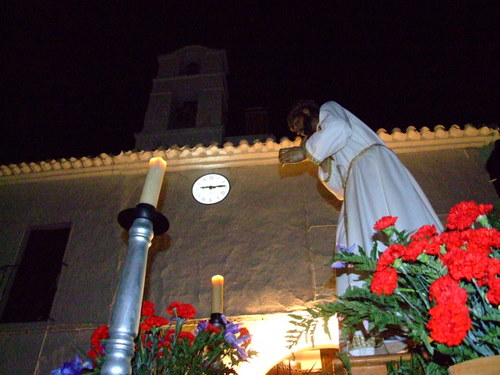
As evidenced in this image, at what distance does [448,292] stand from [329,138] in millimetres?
1856

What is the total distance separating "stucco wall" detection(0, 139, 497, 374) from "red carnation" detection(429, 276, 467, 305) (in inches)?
171

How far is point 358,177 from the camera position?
281 cm

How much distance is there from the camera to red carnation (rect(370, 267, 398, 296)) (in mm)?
1362

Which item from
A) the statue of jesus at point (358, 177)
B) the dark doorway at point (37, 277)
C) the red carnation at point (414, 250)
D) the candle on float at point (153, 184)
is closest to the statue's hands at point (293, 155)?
the statue of jesus at point (358, 177)

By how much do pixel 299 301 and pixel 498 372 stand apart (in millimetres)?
4456

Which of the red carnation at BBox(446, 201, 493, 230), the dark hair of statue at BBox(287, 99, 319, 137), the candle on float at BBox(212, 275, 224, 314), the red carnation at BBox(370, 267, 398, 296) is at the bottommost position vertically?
the red carnation at BBox(370, 267, 398, 296)

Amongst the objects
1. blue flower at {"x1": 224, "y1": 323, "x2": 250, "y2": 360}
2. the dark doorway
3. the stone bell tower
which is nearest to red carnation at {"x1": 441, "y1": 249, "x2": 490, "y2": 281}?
blue flower at {"x1": 224, "y1": 323, "x2": 250, "y2": 360}

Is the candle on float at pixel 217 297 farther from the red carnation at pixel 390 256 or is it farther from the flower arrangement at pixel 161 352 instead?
the red carnation at pixel 390 256

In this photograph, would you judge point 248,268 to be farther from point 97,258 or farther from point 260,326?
point 97,258

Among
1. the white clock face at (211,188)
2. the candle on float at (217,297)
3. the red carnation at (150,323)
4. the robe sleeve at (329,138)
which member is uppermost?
the white clock face at (211,188)

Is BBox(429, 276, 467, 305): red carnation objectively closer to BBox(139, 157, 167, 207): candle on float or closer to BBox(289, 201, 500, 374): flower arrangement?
BBox(289, 201, 500, 374): flower arrangement

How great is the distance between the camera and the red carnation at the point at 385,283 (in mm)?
1362

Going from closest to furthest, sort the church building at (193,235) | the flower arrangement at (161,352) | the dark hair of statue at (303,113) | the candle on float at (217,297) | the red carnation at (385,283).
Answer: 1. the red carnation at (385,283)
2. the flower arrangement at (161,352)
3. the dark hair of statue at (303,113)
4. the candle on float at (217,297)
5. the church building at (193,235)

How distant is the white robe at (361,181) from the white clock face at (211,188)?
3511 millimetres
